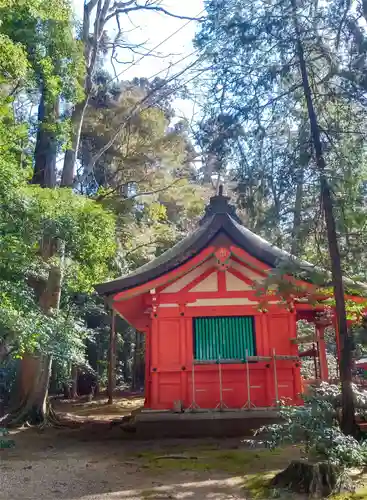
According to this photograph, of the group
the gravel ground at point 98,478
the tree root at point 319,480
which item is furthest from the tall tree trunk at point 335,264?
the gravel ground at point 98,478

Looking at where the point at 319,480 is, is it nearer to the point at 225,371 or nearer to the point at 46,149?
the point at 225,371

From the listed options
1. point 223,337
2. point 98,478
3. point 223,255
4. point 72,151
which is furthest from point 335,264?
point 72,151

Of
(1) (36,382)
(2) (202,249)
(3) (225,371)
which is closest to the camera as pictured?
(3) (225,371)

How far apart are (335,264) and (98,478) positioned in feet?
13.3

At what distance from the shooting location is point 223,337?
370 inches

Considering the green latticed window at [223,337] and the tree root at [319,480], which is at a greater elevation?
the green latticed window at [223,337]

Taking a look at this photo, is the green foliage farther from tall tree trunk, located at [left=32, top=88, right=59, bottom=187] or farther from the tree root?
tall tree trunk, located at [left=32, top=88, right=59, bottom=187]

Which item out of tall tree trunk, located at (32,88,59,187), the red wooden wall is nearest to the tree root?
the red wooden wall

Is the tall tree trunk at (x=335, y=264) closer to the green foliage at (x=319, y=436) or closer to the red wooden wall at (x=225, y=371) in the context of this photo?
the green foliage at (x=319, y=436)

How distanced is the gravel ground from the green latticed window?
2190mm

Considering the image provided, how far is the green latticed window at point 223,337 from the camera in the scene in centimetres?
926

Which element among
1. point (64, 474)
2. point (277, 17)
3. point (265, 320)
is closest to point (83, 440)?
point (64, 474)

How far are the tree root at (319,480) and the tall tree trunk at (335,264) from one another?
77 cm

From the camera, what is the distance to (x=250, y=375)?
9.20 m
